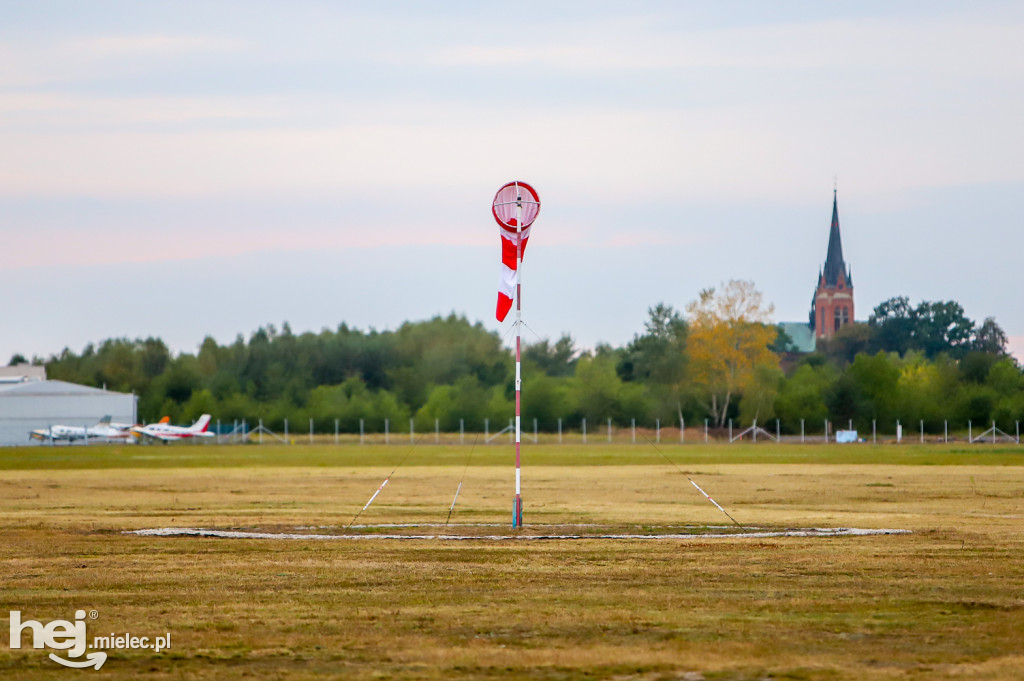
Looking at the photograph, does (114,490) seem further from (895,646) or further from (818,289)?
(818,289)

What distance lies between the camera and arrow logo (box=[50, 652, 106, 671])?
772 cm

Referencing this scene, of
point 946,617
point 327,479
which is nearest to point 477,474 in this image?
point 327,479

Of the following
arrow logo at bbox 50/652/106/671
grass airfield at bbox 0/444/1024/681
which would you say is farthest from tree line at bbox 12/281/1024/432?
arrow logo at bbox 50/652/106/671

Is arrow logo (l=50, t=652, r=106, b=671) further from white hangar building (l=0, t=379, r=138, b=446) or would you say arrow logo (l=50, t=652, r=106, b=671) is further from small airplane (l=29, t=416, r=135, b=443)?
white hangar building (l=0, t=379, r=138, b=446)

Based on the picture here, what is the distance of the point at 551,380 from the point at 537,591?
257 feet

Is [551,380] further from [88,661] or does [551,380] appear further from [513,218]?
[88,661]

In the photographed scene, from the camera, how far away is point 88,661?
7816mm

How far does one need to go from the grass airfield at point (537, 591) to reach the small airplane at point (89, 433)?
6634 centimetres

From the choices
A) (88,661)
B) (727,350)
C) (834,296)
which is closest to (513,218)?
(88,661)

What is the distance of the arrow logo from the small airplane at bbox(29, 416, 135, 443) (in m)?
82.5

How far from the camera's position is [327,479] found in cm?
3662

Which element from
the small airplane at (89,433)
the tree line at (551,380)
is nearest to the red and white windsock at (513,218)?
the tree line at (551,380)

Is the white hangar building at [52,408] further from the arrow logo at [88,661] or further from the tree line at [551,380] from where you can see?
the arrow logo at [88,661]

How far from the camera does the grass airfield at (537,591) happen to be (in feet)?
25.7
